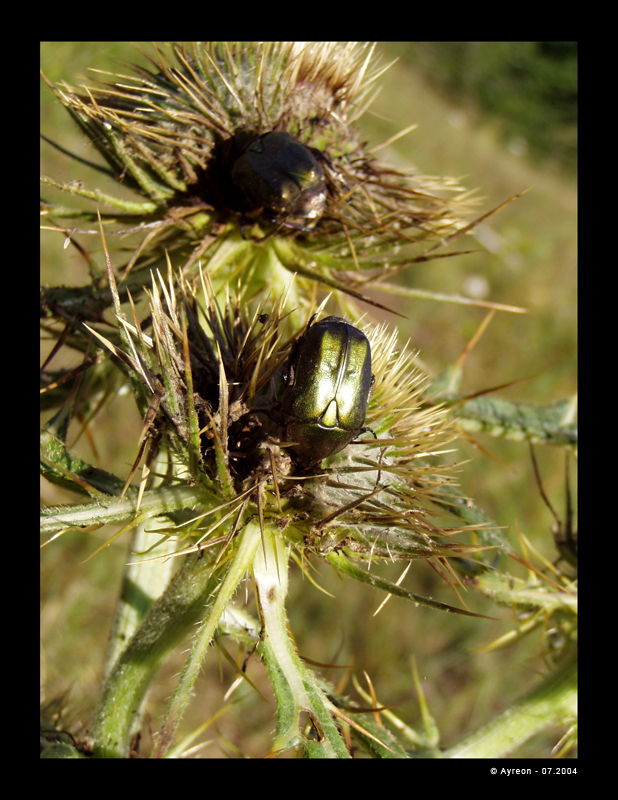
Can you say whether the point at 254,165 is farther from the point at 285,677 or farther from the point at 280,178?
the point at 285,677

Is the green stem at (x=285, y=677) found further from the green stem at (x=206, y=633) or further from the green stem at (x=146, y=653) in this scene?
the green stem at (x=146, y=653)

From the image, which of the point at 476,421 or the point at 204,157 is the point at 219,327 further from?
the point at 476,421

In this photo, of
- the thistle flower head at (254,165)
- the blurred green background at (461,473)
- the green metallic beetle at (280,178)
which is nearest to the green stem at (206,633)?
the blurred green background at (461,473)

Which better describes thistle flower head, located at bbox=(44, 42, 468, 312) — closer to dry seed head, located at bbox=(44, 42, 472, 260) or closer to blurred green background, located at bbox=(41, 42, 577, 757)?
dry seed head, located at bbox=(44, 42, 472, 260)

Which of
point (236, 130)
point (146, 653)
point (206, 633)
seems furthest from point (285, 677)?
point (236, 130)

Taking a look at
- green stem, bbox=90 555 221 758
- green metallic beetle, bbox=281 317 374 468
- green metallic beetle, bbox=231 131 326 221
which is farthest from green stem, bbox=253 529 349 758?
green metallic beetle, bbox=231 131 326 221
